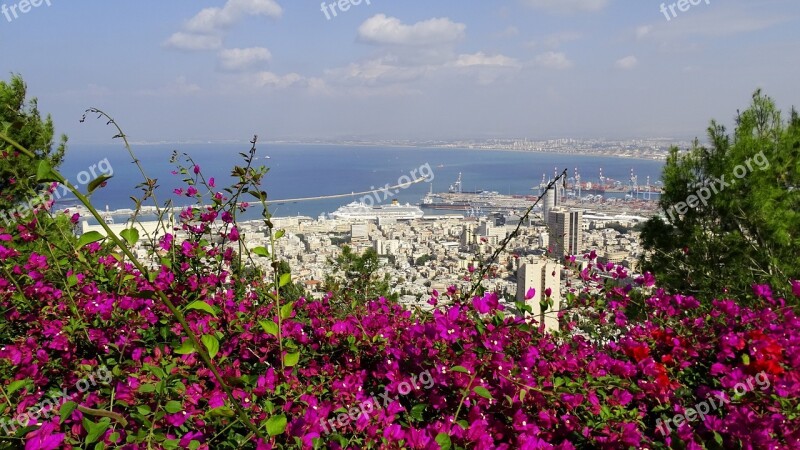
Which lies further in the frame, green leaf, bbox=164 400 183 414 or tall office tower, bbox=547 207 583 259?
tall office tower, bbox=547 207 583 259

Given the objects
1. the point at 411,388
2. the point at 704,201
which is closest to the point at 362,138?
the point at 704,201

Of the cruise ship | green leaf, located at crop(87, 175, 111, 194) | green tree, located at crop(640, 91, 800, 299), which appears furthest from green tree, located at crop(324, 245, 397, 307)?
the cruise ship

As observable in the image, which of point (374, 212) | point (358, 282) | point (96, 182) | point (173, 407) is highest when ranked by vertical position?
point (96, 182)

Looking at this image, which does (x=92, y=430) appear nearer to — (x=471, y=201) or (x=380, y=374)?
(x=380, y=374)

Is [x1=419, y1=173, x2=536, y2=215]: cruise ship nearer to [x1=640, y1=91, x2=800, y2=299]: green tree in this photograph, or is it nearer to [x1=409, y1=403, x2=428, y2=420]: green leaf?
[x1=640, y1=91, x2=800, y2=299]: green tree

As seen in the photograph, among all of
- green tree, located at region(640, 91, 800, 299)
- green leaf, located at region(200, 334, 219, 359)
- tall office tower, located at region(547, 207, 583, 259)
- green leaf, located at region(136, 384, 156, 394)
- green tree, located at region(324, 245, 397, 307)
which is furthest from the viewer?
green tree, located at region(640, 91, 800, 299)

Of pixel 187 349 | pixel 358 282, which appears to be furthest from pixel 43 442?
pixel 358 282
